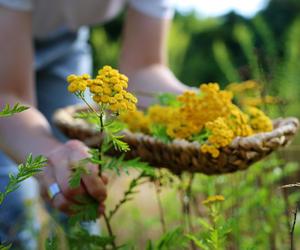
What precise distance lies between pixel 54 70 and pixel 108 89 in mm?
1231

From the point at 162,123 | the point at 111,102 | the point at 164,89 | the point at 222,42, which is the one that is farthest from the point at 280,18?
the point at 111,102

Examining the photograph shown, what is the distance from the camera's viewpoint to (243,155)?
1084 mm

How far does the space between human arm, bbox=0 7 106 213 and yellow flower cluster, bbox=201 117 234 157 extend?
182 mm

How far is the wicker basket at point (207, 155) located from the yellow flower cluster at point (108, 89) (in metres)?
0.26

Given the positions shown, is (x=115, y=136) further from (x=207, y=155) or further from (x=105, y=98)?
(x=207, y=155)

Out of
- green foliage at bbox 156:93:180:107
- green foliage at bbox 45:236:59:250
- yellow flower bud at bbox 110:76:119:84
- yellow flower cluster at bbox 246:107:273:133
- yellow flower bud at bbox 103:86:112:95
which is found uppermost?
green foliage at bbox 156:93:180:107

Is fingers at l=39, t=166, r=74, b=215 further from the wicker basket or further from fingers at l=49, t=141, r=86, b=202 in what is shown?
the wicker basket

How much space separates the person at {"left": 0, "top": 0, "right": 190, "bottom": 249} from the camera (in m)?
1.09

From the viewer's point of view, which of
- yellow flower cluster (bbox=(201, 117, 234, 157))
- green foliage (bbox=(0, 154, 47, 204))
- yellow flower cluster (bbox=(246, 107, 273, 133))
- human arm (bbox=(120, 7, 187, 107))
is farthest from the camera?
human arm (bbox=(120, 7, 187, 107))

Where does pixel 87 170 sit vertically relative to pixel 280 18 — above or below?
below

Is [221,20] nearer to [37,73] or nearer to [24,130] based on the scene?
[37,73]

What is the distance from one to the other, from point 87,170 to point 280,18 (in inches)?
161

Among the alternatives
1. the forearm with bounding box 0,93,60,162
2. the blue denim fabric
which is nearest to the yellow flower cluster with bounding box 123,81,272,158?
the forearm with bounding box 0,93,60,162

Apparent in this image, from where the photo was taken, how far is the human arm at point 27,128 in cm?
106
